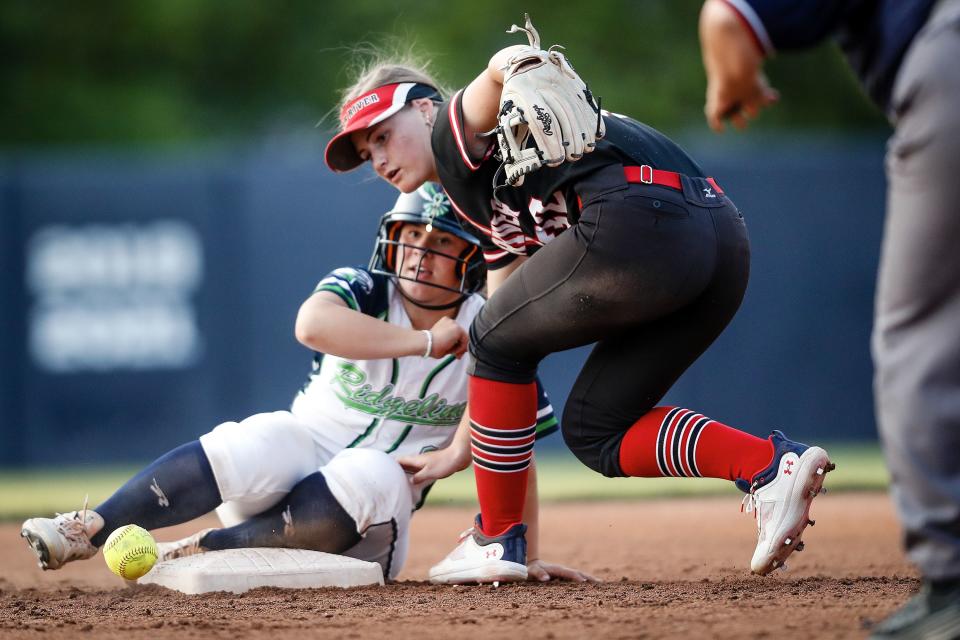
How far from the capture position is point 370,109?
3.49 meters

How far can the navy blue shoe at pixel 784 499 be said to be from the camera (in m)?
3.09

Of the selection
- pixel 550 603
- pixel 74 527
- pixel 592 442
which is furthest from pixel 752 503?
pixel 74 527

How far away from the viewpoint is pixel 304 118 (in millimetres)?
19312

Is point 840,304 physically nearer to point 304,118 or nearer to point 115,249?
point 115,249

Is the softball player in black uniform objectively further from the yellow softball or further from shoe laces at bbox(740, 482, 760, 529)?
the yellow softball

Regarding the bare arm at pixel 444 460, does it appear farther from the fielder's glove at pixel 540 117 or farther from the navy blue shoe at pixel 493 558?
the fielder's glove at pixel 540 117

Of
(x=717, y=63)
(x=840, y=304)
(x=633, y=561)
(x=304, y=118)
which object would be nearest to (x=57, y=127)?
(x=304, y=118)

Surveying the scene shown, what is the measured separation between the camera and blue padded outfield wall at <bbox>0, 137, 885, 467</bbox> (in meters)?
10.0

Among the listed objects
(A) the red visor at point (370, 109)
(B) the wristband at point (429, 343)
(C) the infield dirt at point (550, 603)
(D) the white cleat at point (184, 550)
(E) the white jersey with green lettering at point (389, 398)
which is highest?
(A) the red visor at point (370, 109)

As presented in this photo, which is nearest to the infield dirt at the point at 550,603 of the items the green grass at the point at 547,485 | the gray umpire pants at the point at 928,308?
the gray umpire pants at the point at 928,308

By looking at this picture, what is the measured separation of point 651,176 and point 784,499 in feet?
2.87

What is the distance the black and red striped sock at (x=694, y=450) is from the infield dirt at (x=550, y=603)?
31cm

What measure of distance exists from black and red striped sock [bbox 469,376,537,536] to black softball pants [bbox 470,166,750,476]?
1.9 inches

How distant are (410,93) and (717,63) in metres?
1.51
